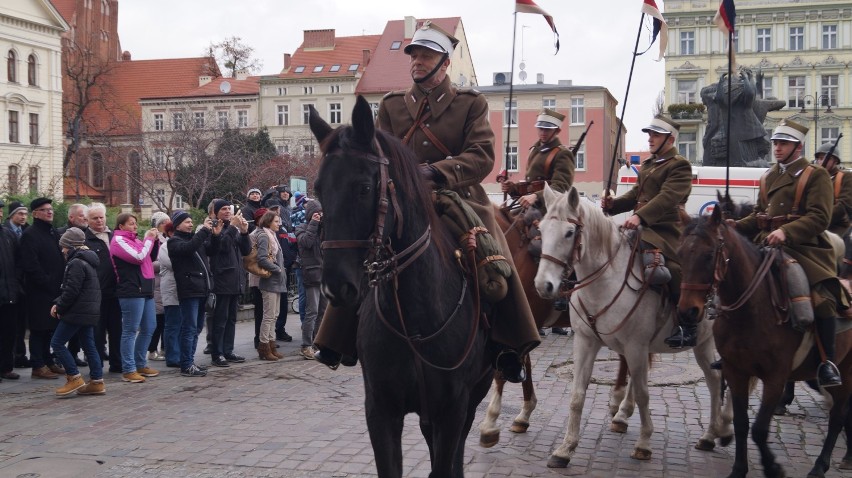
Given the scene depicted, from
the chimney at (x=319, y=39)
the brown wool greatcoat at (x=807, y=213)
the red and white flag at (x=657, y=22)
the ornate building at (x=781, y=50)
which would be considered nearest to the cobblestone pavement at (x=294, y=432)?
the brown wool greatcoat at (x=807, y=213)

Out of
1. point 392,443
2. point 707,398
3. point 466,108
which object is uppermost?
point 466,108

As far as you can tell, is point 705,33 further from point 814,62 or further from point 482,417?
point 482,417

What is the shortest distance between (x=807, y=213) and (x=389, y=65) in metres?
73.2

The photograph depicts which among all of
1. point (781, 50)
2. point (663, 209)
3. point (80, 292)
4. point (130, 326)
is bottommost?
point (130, 326)

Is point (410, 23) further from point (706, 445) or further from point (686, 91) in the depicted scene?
point (706, 445)

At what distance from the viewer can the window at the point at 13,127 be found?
217ft

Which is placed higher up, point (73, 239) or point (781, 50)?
point (781, 50)

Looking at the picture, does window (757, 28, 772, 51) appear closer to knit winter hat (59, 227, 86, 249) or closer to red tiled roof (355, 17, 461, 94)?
red tiled roof (355, 17, 461, 94)

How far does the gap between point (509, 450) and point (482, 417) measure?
1362mm

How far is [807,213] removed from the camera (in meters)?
8.02

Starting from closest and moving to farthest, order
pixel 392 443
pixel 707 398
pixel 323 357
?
pixel 392 443, pixel 323 357, pixel 707 398

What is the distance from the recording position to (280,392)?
1140 cm

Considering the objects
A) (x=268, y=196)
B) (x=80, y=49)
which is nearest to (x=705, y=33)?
(x=80, y=49)

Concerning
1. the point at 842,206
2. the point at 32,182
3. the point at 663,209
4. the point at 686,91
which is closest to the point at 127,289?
A: the point at 663,209
